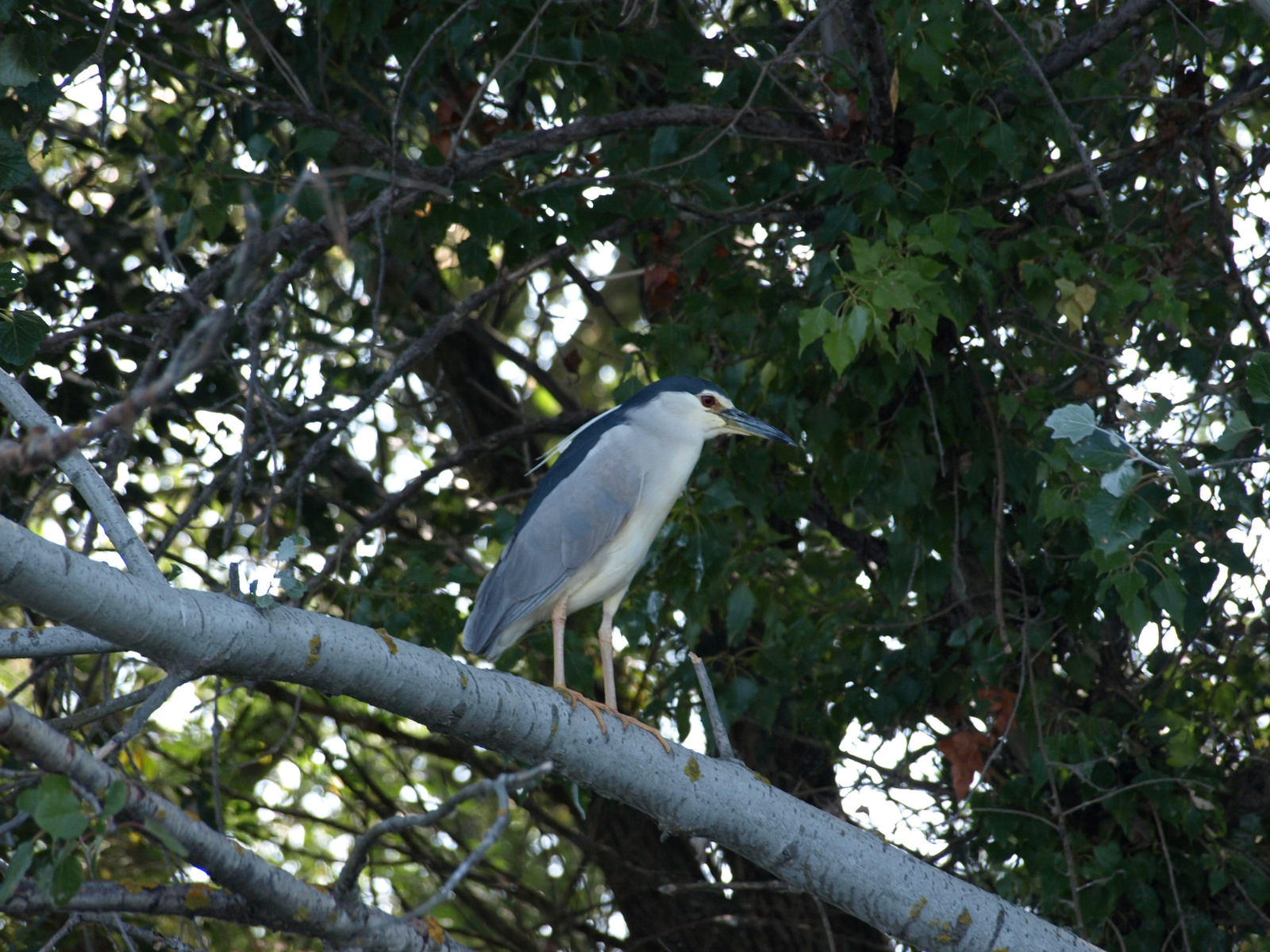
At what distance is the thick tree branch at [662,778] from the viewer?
175 centimetres

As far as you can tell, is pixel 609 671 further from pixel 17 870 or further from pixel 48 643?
pixel 17 870

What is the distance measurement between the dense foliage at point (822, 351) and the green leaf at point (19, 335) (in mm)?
119

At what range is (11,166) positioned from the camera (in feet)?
7.34

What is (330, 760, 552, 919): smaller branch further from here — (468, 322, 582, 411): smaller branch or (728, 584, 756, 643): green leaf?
(468, 322, 582, 411): smaller branch

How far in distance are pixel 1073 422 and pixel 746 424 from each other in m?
1.31

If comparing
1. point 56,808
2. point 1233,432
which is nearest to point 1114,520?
point 1233,432

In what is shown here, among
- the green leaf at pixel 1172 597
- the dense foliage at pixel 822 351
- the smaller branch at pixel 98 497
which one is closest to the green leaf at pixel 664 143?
the dense foliage at pixel 822 351

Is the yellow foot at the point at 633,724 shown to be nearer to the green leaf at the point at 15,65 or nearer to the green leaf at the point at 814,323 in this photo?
the green leaf at the point at 814,323

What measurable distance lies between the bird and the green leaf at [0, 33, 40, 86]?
5.00ft

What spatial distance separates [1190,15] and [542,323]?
2554mm

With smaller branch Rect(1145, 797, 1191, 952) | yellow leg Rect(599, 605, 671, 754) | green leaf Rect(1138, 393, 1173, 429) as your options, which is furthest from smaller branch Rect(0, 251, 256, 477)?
smaller branch Rect(1145, 797, 1191, 952)

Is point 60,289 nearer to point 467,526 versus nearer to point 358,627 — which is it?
point 467,526

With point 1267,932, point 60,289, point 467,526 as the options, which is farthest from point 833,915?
point 60,289

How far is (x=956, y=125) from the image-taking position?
2.83 meters
